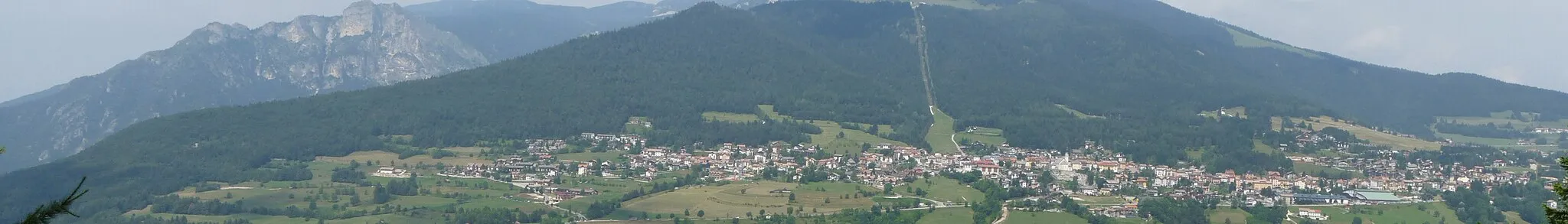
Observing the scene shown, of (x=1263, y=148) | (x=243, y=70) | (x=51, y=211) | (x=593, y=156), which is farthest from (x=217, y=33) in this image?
(x=51, y=211)

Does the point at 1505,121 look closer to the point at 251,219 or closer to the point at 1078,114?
the point at 1078,114

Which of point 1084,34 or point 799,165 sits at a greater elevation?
point 1084,34

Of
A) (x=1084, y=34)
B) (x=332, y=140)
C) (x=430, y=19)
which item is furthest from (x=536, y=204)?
(x=430, y=19)

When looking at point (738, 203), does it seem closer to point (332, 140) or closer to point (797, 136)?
point (797, 136)

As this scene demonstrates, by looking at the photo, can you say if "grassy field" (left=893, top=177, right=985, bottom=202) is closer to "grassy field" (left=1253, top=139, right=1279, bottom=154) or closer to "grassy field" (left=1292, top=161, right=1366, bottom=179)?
"grassy field" (left=1292, top=161, right=1366, bottom=179)

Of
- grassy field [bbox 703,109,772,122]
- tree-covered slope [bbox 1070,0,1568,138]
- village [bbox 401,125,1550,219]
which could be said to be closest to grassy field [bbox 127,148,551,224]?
village [bbox 401,125,1550,219]

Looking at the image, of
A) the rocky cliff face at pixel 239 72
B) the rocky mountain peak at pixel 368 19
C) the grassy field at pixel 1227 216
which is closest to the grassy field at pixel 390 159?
the rocky cliff face at pixel 239 72
